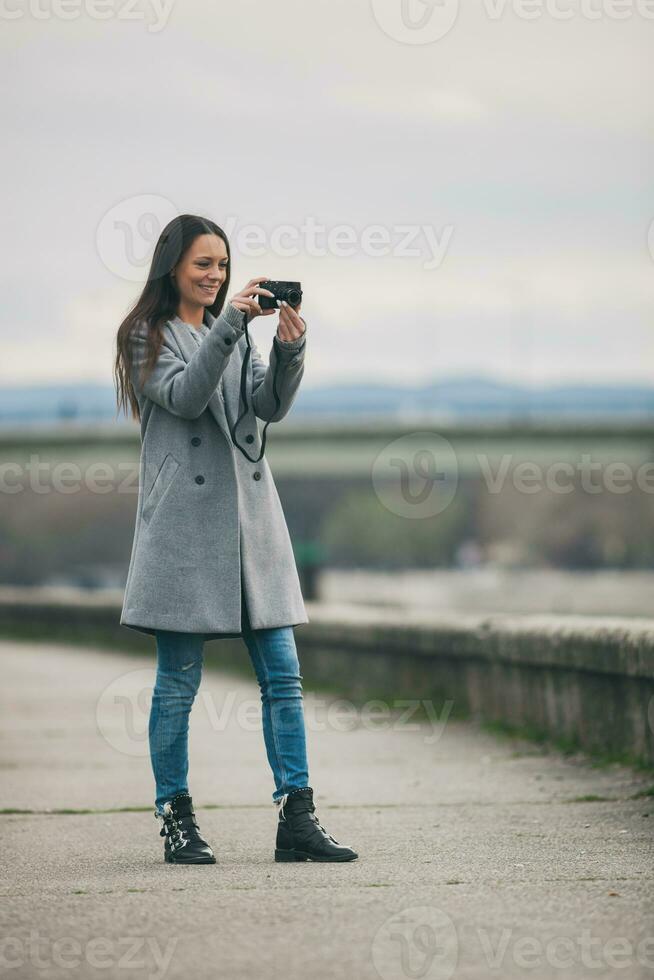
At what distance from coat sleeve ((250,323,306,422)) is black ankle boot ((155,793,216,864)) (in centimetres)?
110

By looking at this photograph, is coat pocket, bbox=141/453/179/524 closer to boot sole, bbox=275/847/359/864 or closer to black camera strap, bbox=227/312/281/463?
black camera strap, bbox=227/312/281/463

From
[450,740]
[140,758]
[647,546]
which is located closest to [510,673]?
[450,740]

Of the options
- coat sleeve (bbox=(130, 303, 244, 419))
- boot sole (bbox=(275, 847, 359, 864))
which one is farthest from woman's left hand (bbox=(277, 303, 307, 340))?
boot sole (bbox=(275, 847, 359, 864))

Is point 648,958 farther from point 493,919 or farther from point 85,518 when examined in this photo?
point 85,518

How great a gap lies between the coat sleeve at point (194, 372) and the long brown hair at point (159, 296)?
7cm

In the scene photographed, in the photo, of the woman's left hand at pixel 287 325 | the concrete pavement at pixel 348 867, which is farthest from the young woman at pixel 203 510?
the concrete pavement at pixel 348 867

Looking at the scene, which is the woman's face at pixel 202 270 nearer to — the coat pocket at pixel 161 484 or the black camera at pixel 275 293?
the black camera at pixel 275 293

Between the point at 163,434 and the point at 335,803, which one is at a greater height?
the point at 163,434

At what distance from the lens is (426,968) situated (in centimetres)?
321

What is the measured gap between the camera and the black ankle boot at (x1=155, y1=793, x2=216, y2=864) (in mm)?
4516

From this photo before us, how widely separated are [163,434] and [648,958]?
2.20 m

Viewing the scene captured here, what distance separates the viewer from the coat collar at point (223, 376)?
485 cm

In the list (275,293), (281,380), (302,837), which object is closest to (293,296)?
(275,293)

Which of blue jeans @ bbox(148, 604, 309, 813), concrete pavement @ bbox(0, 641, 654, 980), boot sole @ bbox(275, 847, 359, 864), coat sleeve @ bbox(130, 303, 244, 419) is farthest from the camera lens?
blue jeans @ bbox(148, 604, 309, 813)
